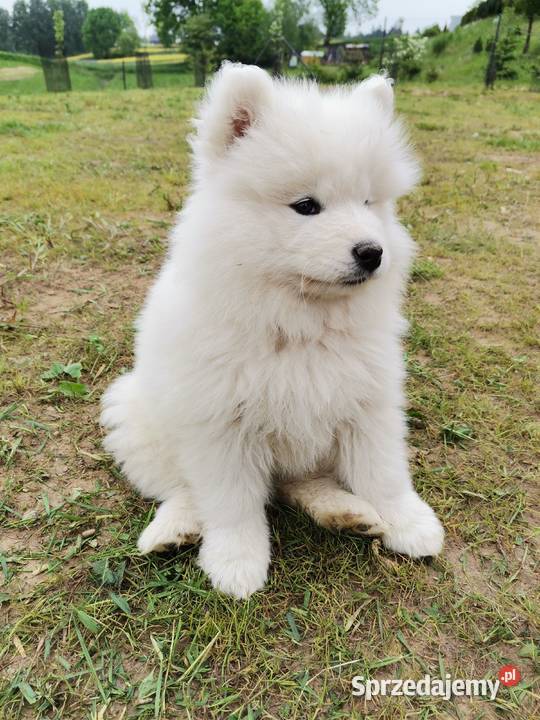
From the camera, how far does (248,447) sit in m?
2.06

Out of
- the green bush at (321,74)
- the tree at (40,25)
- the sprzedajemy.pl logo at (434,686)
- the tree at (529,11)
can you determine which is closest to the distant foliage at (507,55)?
the tree at (529,11)

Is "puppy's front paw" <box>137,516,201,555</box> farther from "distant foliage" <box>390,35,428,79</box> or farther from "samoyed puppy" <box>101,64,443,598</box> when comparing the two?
"distant foliage" <box>390,35,428,79</box>

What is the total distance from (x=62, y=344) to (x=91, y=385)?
438mm

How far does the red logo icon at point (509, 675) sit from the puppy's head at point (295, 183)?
1.30m

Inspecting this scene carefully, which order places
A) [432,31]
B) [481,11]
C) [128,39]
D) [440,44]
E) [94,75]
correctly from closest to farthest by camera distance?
[94,75]
[440,44]
[432,31]
[481,11]
[128,39]

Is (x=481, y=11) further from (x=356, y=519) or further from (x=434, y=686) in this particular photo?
(x=434, y=686)

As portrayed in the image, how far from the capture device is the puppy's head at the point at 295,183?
175 centimetres

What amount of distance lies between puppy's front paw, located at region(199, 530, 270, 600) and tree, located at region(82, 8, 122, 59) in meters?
62.2

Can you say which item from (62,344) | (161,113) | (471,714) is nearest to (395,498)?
(471,714)

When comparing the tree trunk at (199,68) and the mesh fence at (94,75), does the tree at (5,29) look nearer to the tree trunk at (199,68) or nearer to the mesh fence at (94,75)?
the mesh fence at (94,75)

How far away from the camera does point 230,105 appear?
1.84 meters

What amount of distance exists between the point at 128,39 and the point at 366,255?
58252 mm

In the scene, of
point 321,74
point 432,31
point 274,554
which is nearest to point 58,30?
point 432,31

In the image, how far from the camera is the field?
5.67 ft
